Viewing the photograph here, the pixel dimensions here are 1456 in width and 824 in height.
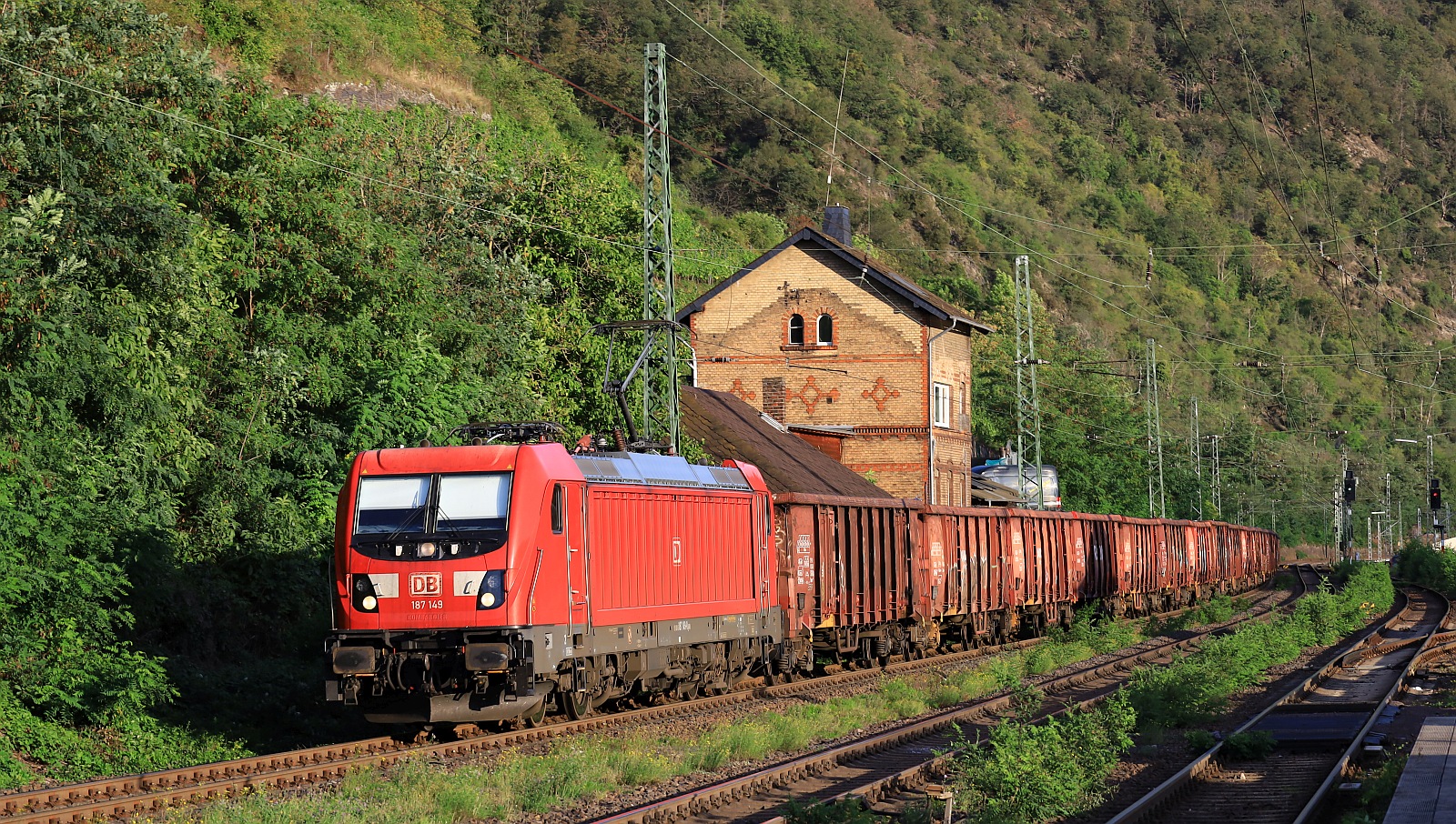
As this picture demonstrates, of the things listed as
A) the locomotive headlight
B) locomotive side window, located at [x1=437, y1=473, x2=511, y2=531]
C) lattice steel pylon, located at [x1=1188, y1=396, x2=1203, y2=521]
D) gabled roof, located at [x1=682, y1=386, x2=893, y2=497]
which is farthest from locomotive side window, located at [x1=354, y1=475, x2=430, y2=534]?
lattice steel pylon, located at [x1=1188, y1=396, x2=1203, y2=521]

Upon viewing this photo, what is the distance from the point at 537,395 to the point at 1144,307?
131m

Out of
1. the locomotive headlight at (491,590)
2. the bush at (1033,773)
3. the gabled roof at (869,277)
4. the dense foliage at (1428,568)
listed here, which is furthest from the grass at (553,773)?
the dense foliage at (1428,568)

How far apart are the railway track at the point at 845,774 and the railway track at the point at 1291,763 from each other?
6.44 feet

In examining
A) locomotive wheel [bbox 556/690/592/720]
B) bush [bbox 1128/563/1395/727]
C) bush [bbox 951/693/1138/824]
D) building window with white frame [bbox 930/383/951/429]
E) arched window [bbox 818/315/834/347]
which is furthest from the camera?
arched window [bbox 818/315/834/347]

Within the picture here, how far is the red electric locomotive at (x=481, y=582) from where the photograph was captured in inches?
609

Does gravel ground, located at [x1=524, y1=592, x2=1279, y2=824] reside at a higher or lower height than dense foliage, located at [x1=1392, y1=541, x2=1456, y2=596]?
lower

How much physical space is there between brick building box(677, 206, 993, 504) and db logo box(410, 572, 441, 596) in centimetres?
3544

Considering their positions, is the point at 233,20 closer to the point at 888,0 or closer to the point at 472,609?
the point at 472,609

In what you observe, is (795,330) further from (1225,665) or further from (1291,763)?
(1291,763)

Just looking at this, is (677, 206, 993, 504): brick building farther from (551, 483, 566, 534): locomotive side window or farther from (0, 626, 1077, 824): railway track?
(551, 483, 566, 534): locomotive side window

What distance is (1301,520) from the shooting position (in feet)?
404

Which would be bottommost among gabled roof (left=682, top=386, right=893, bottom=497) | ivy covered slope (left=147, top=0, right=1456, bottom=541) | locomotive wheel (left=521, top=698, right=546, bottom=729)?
locomotive wheel (left=521, top=698, right=546, bottom=729)

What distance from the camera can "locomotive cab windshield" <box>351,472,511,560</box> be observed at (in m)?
15.7

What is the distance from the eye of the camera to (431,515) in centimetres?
1590
